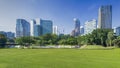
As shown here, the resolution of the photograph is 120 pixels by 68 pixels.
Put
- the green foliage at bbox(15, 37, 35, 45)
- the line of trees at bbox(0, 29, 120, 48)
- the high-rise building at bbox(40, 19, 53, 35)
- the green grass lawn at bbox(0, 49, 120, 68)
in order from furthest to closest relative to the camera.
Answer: the high-rise building at bbox(40, 19, 53, 35), the green foliage at bbox(15, 37, 35, 45), the line of trees at bbox(0, 29, 120, 48), the green grass lawn at bbox(0, 49, 120, 68)

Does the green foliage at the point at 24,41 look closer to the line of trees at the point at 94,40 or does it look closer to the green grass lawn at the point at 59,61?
the line of trees at the point at 94,40

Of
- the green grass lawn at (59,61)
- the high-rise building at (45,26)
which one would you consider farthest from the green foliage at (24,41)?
the high-rise building at (45,26)

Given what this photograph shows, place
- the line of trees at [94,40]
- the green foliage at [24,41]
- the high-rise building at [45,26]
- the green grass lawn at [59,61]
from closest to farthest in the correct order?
the green grass lawn at [59,61], the line of trees at [94,40], the green foliage at [24,41], the high-rise building at [45,26]

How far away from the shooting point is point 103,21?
7436 inches

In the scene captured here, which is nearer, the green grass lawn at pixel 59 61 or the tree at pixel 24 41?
the green grass lawn at pixel 59 61

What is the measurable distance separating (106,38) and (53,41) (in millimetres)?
28599

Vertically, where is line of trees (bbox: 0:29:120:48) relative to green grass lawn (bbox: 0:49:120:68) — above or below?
above

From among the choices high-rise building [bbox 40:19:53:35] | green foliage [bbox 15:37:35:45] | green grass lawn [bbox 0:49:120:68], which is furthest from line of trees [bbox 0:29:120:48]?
high-rise building [bbox 40:19:53:35]

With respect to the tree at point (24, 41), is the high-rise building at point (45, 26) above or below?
above

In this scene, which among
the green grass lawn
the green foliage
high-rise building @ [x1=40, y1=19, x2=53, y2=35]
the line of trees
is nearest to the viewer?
the green grass lawn

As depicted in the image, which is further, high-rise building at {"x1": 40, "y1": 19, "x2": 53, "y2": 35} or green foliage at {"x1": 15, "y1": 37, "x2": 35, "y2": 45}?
high-rise building at {"x1": 40, "y1": 19, "x2": 53, "y2": 35}

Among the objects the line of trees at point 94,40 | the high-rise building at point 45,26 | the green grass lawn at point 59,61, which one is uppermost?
the high-rise building at point 45,26

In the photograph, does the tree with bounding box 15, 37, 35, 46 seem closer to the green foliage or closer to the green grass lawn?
the green foliage

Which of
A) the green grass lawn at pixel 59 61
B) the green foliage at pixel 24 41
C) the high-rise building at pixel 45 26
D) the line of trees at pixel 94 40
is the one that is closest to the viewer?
the green grass lawn at pixel 59 61
